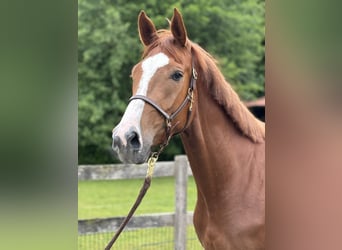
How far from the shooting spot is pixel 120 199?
27.5 feet

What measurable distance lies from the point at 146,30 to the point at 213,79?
1.26 feet

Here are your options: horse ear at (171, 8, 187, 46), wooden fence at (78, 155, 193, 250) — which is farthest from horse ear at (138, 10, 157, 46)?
wooden fence at (78, 155, 193, 250)

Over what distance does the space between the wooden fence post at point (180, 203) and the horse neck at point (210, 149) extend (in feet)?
7.49

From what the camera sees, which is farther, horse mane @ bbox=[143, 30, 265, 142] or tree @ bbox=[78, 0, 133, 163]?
tree @ bbox=[78, 0, 133, 163]

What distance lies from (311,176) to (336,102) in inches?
3.9

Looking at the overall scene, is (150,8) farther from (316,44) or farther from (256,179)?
(316,44)

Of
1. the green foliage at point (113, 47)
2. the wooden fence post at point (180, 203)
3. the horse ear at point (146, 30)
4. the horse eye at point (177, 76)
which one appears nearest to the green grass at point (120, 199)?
the green foliage at point (113, 47)

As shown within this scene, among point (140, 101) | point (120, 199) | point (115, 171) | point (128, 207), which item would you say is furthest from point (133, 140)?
point (120, 199)

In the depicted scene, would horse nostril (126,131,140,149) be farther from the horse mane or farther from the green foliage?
the green foliage

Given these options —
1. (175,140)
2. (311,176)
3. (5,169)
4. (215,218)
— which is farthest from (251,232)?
(175,140)

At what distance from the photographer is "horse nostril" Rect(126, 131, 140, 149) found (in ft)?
5.61

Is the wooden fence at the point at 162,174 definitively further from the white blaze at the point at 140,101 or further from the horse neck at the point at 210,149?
the white blaze at the point at 140,101

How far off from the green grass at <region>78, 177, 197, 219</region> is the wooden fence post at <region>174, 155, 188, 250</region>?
6.13 feet

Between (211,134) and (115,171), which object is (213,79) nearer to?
(211,134)
